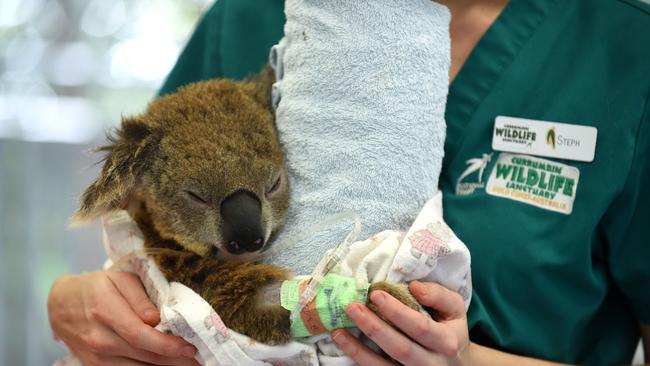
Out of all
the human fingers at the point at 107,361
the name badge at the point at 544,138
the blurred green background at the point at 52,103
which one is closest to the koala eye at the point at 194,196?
the human fingers at the point at 107,361

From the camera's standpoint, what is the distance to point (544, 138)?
123 centimetres

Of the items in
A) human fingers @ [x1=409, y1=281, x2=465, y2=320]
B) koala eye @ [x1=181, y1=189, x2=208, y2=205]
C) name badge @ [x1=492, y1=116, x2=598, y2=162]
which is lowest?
human fingers @ [x1=409, y1=281, x2=465, y2=320]

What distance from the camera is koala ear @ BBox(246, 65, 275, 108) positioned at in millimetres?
1174

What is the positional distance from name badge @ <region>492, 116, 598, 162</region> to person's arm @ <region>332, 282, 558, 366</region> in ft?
1.27

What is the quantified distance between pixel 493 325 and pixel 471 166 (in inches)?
12.2

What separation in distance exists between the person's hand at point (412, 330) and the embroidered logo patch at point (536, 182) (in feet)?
1.03

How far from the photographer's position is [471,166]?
1272 millimetres

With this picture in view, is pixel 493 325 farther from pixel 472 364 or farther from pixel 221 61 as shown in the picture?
pixel 221 61

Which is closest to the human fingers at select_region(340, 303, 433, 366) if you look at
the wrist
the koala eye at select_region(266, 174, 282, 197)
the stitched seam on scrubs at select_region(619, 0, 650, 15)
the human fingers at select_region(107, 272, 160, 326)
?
the wrist

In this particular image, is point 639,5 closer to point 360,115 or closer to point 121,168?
point 360,115

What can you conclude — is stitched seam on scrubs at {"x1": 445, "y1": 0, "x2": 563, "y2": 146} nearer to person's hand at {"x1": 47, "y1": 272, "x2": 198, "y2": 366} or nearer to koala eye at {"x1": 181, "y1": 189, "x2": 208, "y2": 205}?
koala eye at {"x1": 181, "y1": 189, "x2": 208, "y2": 205}

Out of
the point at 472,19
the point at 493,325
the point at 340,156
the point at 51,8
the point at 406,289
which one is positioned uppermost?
the point at 51,8

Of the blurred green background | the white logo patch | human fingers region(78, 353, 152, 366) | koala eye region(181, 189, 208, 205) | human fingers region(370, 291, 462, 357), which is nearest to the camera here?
human fingers region(370, 291, 462, 357)

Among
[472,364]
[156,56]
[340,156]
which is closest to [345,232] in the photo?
[340,156]
